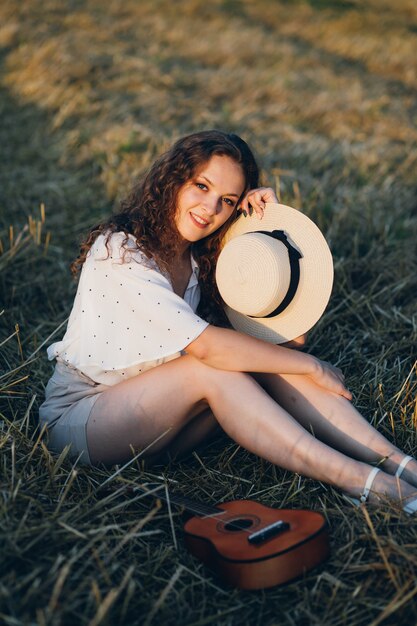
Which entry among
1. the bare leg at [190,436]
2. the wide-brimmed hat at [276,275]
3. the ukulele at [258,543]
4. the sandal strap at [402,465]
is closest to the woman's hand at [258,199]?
the wide-brimmed hat at [276,275]

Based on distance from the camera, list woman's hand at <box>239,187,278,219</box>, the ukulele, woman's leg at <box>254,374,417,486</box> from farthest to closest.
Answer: woman's hand at <box>239,187,278,219</box> → woman's leg at <box>254,374,417,486</box> → the ukulele

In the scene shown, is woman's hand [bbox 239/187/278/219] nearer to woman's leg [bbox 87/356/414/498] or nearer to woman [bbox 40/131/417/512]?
woman [bbox 40/131/417/512]

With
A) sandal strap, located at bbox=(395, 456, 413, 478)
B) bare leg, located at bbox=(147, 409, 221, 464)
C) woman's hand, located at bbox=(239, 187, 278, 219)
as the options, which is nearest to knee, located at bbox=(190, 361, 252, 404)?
bare leg, located at bbox=(147, 409, 221, 464)

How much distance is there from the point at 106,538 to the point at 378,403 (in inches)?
58.4

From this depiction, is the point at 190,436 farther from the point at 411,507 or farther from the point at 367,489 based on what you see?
the point at 411,507

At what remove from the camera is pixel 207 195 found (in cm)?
288

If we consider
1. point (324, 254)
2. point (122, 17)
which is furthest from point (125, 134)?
point (122, 17)

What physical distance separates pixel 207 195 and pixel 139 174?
254 cm

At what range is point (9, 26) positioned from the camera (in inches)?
372

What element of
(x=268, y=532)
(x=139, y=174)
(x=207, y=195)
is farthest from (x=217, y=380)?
(x=139, y=174)

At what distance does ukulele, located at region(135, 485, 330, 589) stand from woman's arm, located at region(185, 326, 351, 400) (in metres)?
0.55

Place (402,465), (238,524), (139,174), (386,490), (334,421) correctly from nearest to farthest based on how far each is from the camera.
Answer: (238,524) → (386,490) → (402,465) → (334,421) → (139,174)

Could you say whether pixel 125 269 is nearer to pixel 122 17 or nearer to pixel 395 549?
pixel 395 549

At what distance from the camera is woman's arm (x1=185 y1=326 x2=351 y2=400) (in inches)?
A: 99.3
